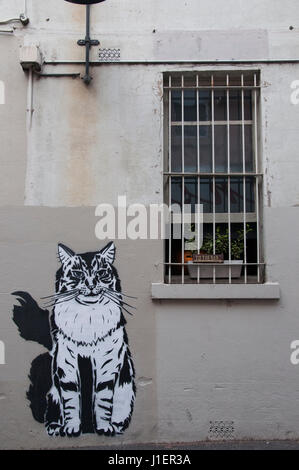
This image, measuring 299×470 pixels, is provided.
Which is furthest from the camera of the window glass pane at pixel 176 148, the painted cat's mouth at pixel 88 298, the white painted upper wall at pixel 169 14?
the window glass pane at pixel 176 148

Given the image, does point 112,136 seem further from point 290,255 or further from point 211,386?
point 211,386

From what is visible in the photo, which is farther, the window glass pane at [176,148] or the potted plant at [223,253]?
the window glass pane at [176,148]

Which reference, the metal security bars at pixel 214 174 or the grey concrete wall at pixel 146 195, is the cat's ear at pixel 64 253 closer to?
the grey concrete wall at pixel 146 195

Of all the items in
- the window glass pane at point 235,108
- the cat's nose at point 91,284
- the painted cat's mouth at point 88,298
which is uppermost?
the window glass pane at point 235,108

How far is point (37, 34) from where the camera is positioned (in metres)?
6.75

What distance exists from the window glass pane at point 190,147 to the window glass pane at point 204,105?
0.21 meters

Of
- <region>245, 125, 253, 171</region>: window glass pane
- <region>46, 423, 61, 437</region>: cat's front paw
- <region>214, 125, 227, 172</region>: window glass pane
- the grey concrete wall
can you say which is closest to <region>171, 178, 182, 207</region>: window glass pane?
the grey concrete wall

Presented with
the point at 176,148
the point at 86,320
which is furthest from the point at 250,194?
the point at 86,320

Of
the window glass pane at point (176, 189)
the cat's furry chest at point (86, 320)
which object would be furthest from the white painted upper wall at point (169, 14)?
the cat's furry chest at point (86, 320)

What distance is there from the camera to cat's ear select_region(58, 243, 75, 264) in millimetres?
6473

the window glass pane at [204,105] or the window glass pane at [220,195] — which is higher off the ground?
the window glass pane at [204,105]

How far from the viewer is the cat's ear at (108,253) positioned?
647cm

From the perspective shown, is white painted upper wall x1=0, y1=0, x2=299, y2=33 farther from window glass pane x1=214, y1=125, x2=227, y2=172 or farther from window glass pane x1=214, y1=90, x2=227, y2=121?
window glass pane x1=214, y1=125, x2=227, y2=172

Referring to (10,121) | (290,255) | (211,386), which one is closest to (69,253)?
(10,121)
